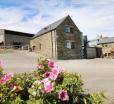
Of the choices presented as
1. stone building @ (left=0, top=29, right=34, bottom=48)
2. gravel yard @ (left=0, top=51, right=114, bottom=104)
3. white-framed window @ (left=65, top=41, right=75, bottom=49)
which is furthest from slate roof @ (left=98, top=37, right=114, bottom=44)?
gravel yard @ (left=0, top=51, right=114, bottom=104)

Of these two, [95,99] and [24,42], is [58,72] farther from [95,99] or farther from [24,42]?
[24,42]

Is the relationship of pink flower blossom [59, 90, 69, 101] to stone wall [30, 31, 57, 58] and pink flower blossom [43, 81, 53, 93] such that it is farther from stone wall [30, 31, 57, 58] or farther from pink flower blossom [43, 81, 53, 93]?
stone wall [30, 31, 57, 58]

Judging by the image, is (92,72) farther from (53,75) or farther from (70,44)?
(70,44)

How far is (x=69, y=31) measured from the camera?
50281 mm

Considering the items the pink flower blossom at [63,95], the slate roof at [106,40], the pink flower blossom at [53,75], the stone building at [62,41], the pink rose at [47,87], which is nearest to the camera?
the pink rose at [47,87]

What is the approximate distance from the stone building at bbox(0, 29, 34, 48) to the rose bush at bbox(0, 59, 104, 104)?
57223mm

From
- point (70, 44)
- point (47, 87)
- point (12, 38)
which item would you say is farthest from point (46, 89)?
point (12, 38)

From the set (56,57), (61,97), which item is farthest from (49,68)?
(56,57)

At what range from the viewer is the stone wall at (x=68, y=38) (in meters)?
48.3

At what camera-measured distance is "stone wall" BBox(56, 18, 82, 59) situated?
158 feet

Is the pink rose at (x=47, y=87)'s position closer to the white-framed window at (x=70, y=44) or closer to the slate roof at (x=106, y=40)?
the white-framed window at (x=70, y=44)

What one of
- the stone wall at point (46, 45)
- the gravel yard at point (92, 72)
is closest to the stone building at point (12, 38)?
the stone wall at point (46, 45)

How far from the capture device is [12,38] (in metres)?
67.3

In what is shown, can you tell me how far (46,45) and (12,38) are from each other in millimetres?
18026
